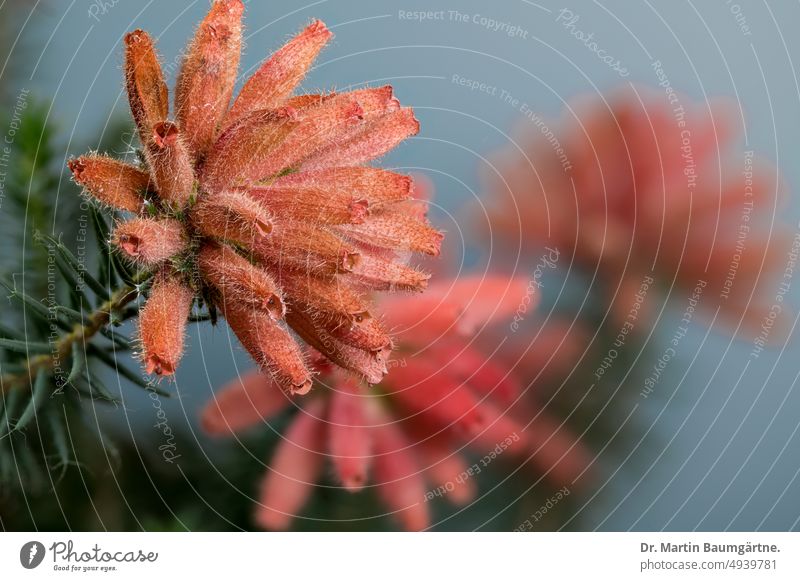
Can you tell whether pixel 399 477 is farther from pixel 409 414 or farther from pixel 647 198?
pixel 647 198

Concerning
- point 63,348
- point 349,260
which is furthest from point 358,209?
point 63,348

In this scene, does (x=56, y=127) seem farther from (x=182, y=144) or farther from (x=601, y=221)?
(x=601, y=221)

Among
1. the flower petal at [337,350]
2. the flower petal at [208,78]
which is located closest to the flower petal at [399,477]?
the flower petal at [337,350]

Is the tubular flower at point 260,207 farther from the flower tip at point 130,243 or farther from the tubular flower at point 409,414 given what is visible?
the tubular flower at point 409,414

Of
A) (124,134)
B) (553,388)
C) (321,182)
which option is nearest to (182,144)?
(321,182)
